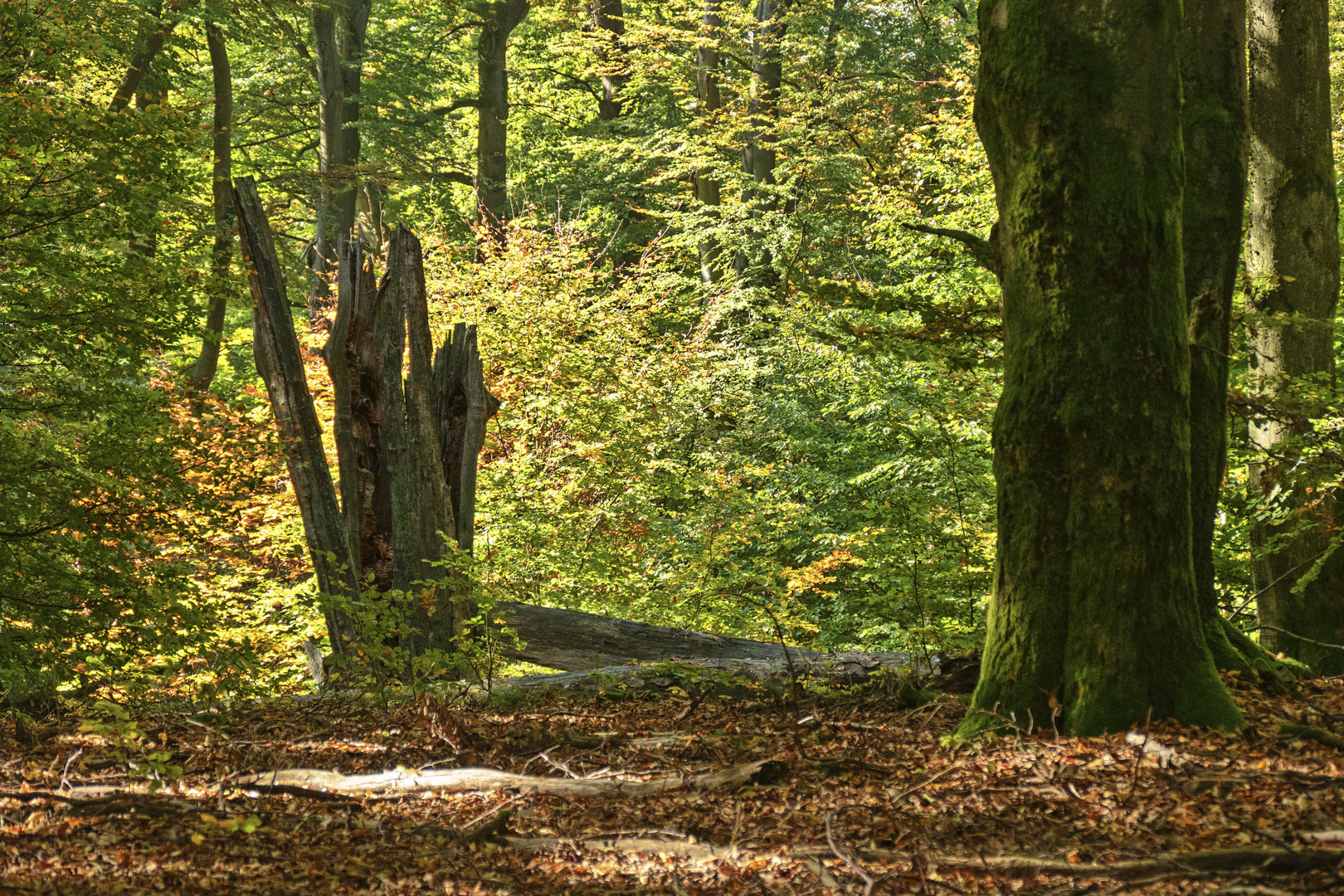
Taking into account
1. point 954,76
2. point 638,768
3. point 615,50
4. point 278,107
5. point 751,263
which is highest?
point 615,50

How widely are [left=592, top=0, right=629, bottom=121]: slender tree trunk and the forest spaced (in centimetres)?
906

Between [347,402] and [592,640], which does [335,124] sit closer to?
[347,402]

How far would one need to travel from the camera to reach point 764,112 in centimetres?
2100

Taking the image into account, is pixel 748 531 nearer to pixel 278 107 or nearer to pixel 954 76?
pixel 954 76

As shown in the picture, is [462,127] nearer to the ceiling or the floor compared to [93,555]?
nearer to the ceiling

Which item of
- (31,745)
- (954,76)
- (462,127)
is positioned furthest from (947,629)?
(462,127)

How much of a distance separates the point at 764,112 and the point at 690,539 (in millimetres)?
11361

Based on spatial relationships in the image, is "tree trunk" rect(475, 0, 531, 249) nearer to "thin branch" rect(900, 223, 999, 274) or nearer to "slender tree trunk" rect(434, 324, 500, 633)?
"slender tree trunk" rect(434, 324, 500, 633)

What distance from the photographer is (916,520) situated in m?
9.98

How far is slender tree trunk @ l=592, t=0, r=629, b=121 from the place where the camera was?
2227cm

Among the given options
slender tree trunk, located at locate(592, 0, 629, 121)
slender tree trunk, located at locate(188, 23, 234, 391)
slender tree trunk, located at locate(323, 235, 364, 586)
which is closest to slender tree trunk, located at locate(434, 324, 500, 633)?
slender tree trunk, located at locate(323, 235, 364, 586)

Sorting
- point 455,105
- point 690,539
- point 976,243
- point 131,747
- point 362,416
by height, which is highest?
point 455,105

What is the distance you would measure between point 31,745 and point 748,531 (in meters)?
9.66

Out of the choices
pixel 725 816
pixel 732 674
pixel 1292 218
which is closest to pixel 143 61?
pixel 732 674
